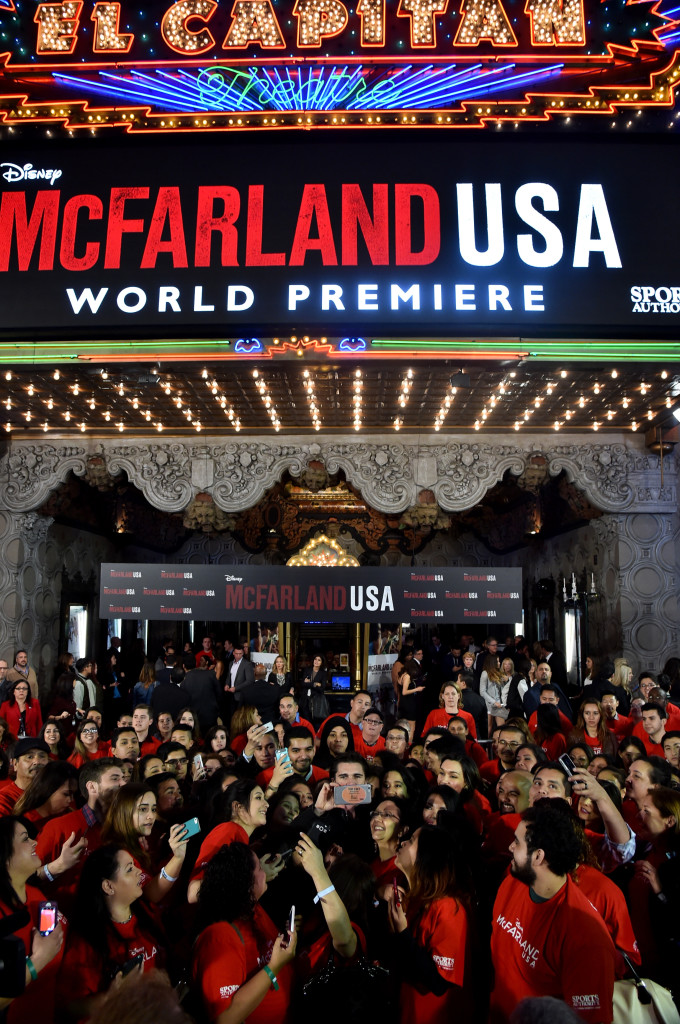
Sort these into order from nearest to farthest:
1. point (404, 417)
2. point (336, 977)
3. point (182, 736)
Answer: point (336, 977), point (182, 736), point (404, 417)

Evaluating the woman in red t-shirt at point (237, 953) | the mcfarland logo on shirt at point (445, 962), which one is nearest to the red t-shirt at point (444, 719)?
the mcfarland logo on shirt at point (445, 962)

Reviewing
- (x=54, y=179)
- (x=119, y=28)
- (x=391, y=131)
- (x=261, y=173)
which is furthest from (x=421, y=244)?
(x=119, y=28)

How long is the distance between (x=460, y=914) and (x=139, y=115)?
10.5 meters

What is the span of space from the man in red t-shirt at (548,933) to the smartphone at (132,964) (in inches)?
62.0

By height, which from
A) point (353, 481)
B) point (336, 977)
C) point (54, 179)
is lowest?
point (336, 977)

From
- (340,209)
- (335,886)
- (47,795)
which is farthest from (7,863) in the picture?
(340,209)

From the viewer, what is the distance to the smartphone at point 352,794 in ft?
14.9

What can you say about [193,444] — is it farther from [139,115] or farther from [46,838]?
[46,838]

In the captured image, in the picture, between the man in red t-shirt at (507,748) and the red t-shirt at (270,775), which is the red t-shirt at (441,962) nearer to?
the red t-shirt at (270,775)

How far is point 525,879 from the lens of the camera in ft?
10.9

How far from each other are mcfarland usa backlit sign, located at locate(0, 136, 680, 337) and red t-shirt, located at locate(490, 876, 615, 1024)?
282 inches

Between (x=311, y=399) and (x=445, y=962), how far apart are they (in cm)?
978

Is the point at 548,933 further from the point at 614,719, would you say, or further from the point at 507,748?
the point at 614,719

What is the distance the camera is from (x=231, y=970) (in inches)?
117
